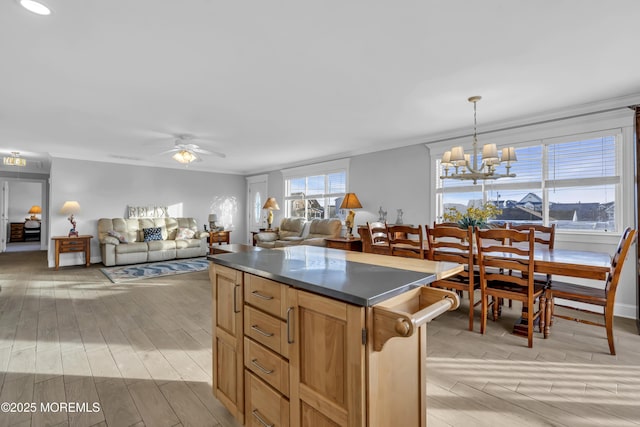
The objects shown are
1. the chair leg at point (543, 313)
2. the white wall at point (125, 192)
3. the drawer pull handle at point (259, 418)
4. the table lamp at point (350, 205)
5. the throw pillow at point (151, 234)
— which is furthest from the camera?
the throw pillow at point (151, 234)

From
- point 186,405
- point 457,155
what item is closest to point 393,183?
point 457,155

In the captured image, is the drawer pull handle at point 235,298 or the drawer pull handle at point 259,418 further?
the drawer pull handle at point 235,298

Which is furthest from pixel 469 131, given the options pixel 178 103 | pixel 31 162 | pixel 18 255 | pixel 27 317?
pixel 18 255

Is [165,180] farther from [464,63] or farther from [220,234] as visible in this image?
[464,63]

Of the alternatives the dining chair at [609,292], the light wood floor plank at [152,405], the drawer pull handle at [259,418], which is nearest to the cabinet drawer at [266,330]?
the drawer pull handle at [259,418]

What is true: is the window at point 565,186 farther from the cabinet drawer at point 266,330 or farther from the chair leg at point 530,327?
the cabinet drawer at point 266,330

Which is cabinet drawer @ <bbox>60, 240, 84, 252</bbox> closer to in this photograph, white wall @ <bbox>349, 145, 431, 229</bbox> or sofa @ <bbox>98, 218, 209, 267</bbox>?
sofa @ <bbox>98, 218, 209, 267</bbox>

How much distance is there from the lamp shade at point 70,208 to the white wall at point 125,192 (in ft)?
0.74

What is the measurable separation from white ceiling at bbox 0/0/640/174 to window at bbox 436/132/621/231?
1.73 ft

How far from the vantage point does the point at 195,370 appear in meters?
2.24

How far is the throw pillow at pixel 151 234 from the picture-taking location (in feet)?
22.4

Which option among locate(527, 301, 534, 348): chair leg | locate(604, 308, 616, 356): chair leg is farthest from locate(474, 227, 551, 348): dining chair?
locate(604, 308, 616, 356): chair leg

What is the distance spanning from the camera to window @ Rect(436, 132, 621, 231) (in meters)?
3.41

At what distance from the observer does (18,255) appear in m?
7.74
